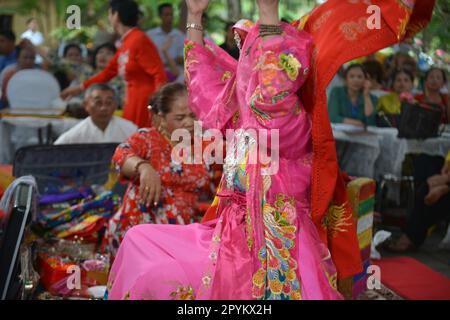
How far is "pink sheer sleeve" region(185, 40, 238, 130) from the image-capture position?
7.99ft

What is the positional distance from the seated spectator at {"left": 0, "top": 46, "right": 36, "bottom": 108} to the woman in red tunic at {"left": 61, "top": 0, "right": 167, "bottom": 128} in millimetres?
1472

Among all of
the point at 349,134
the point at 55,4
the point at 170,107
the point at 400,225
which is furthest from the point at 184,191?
the point at 55,4

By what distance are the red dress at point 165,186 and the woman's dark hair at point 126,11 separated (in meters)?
2.44

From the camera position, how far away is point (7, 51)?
313 inches

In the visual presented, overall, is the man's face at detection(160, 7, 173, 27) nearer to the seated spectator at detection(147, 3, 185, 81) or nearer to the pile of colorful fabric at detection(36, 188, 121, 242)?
the seated spectator at detection(147, 3, 185, 81)

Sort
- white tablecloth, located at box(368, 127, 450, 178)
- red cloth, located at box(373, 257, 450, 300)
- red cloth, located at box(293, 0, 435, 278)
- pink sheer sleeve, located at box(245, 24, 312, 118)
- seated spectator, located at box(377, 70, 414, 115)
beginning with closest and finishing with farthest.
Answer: pink sheer sleeve, located at box(245, 24, 312, 118), red cloth, located at box(293, 0, 435, 278), red cloth, located at box(373, 257, 450, 300), white tablecloth, located at box(368, 127, 450, 178), seated spectator, located at box(377, 70, 414, 115)

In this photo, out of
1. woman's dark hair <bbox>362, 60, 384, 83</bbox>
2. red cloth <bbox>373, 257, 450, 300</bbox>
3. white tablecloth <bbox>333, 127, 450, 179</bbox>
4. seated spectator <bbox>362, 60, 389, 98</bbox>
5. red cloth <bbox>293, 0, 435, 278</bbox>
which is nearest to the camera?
red cloth <bbox>293, 0, 435, 278</bbox>

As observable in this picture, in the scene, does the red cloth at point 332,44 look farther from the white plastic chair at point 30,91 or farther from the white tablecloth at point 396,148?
the white plastic chair at point 30,91

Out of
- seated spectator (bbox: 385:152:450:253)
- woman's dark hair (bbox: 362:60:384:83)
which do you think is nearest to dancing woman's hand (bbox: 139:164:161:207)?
seated spectator (bbox: 385:152:450:253)

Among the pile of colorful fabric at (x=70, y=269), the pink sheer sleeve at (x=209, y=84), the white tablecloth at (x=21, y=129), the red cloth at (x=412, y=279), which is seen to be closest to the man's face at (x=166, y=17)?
the white tablecloth at (x=21, y=129)

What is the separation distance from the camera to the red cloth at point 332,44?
2.19 metres

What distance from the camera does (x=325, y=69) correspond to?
2.19 m

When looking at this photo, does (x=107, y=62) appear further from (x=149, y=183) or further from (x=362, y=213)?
(x=362, y=213)

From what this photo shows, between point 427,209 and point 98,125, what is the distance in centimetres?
234
